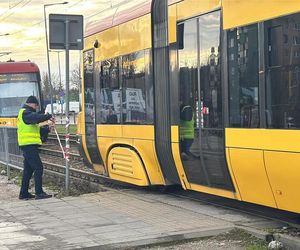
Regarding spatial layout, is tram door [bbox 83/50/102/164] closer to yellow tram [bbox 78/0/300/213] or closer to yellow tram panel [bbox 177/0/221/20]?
yellow tram [bbox 78/0/300/213]

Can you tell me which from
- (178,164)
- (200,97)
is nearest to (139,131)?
(178,164)

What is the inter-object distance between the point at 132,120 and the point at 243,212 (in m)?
2.61

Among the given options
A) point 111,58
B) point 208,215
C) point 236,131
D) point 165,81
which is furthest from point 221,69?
point 111,58

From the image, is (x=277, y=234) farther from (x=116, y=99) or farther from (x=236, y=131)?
(x=116, y=99)

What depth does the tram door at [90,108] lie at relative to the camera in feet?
35.8

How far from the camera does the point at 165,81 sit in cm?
855

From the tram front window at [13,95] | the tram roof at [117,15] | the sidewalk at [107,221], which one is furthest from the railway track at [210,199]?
the tram front window at [13,95]

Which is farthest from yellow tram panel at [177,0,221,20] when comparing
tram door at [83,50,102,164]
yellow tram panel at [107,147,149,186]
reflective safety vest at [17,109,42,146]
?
reflective safety vest at [17,109,42,146]

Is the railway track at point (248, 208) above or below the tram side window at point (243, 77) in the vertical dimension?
below

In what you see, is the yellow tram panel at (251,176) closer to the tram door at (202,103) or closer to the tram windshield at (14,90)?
the tram door at (202,103)

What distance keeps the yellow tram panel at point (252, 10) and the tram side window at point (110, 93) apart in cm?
343

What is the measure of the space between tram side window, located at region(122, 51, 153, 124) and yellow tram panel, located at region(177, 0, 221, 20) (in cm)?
113

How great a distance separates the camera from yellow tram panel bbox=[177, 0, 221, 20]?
289 inches

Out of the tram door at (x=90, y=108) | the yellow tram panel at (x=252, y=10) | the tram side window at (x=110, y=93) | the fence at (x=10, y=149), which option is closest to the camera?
the yellow tram panel at (x=252, y=10)
